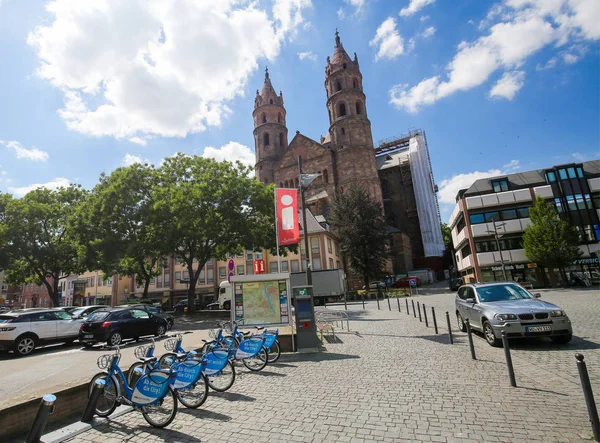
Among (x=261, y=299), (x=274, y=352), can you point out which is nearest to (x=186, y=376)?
(x=274, y=352)

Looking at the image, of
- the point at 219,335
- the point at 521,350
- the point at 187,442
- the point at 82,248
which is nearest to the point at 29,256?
the point at 82,248

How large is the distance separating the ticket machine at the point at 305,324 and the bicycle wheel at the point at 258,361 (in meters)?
1.76

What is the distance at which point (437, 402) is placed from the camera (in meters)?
4.96

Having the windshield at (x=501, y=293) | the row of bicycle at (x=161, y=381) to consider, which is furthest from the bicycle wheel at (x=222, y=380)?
the windshield at (x=501, y=293)

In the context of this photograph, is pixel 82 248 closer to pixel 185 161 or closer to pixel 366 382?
pixel 185 161

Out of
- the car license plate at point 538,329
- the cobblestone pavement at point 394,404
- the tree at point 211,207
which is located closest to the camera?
the cobblestone pavement at point 394,404

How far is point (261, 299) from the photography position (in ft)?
37.8

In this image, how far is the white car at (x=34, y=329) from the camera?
11477 mm

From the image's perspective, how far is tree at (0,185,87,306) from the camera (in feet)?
93.3

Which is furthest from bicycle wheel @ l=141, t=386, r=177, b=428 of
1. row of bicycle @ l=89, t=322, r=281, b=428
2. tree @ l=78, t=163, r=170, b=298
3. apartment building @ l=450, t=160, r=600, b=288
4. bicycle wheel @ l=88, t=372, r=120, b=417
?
apartment building @ l=450, t=160, r=600, b=288

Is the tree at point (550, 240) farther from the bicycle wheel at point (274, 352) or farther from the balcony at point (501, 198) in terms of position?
the bicycle wheel at point (274, 352)

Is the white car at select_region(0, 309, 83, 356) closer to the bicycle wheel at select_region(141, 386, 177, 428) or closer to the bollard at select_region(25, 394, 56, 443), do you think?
the bollard at select_region(25, 394, 56, 443)

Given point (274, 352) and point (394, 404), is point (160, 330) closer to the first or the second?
point (274, 352)

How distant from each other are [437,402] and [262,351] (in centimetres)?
387
